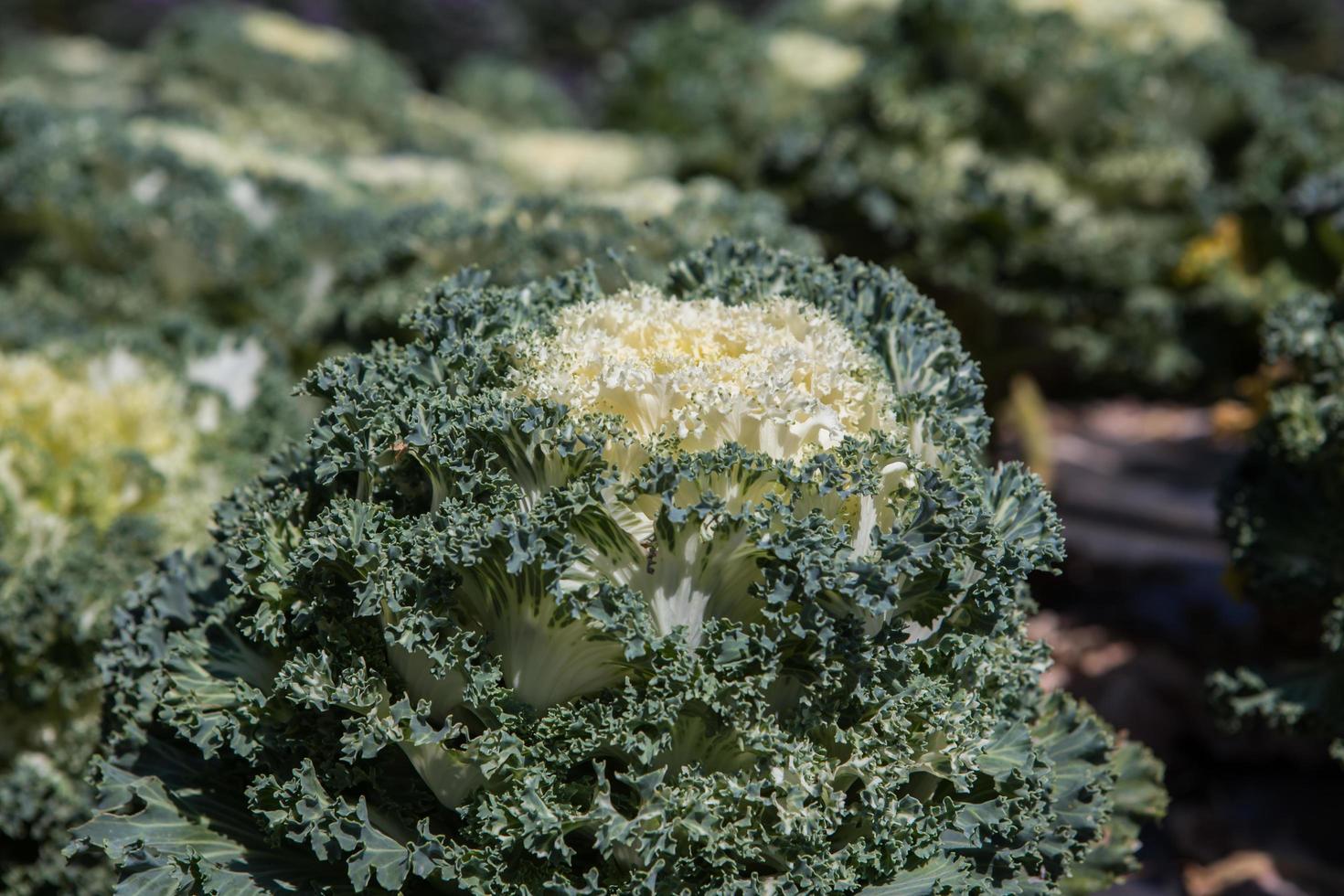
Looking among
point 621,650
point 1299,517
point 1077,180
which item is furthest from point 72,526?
A: point 1077,180

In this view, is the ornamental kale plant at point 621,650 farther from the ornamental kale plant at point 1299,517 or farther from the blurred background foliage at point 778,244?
the ornamental kale plant at point 1299,517

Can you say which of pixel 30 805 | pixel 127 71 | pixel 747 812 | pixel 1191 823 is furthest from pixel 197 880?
pixel 127 71

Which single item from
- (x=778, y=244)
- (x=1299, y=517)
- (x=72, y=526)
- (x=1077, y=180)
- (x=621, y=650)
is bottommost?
(x=621, y=650)

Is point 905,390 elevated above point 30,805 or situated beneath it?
elevated above

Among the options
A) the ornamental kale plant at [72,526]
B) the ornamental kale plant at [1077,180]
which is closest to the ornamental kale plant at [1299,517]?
the ornamental kale plant at [1077,180]

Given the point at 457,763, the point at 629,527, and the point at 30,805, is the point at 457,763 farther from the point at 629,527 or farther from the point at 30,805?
the point at 30,805

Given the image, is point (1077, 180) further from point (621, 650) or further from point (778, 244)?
point (621, 650)

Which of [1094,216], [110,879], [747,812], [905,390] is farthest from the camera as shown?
[1094,216]
